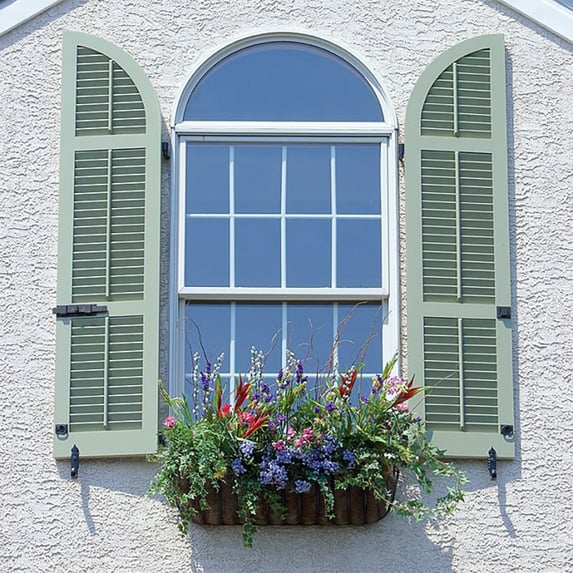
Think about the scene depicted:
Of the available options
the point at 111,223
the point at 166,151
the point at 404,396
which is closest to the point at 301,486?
the point at 404,396

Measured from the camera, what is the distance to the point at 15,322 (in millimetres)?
8672

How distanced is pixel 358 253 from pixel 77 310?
1.48 m

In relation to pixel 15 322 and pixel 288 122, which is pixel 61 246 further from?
pixel 288 122

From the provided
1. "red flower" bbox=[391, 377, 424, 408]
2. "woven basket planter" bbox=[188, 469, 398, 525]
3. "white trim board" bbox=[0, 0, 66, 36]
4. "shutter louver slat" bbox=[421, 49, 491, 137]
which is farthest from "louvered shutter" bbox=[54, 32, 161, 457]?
"shutter louver slat" bbox=[421, 49, 491, 137]

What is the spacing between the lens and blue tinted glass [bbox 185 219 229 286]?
880 centimetres

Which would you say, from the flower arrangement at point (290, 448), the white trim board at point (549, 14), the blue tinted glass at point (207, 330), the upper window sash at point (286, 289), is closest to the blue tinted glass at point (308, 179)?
the upper window sash at point (286, 289)

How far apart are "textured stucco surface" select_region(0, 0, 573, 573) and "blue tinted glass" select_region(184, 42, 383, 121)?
0.12m

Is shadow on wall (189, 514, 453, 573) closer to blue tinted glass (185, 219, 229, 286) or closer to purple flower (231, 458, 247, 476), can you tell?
purple flower (231, 458, 247, 476)

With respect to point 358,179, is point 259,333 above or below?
below

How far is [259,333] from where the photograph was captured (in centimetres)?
877

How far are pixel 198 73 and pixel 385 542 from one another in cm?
266

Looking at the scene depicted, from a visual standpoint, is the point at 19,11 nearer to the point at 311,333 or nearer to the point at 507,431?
the point at 311,333

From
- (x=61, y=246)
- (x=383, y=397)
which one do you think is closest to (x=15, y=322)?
(x=61, y=246)

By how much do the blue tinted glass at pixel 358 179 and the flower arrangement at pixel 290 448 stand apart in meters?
1.01
